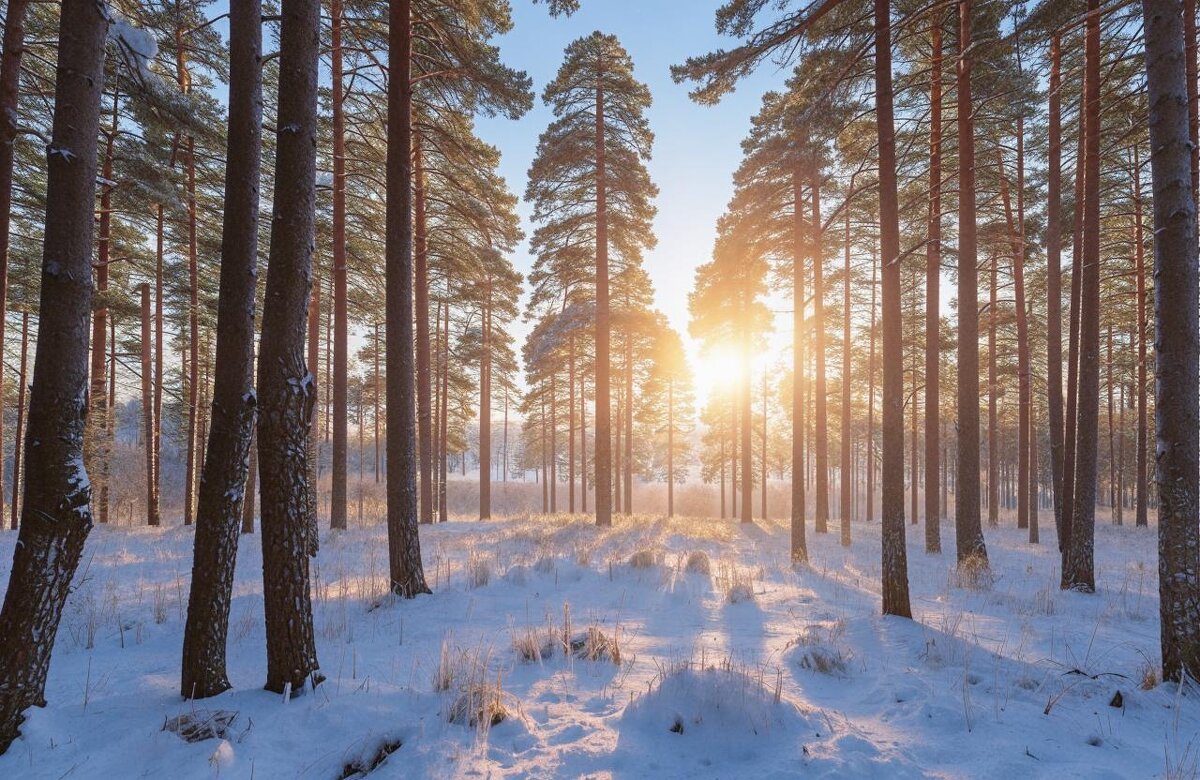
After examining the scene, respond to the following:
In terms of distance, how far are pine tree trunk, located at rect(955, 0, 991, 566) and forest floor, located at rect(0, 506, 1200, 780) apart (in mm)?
2579

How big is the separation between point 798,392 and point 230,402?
11.5 meters

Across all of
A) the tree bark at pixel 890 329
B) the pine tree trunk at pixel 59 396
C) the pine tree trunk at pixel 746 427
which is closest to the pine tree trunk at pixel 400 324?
the pine tree trunk at pixel 59 396

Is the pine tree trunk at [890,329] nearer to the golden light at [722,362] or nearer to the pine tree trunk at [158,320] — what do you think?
the golden light at [722,362]

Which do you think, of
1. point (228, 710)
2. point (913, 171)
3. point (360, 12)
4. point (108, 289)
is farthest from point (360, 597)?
point (913, 171)

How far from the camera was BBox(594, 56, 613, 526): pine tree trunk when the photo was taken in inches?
571

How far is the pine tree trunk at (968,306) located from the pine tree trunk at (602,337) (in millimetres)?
8267

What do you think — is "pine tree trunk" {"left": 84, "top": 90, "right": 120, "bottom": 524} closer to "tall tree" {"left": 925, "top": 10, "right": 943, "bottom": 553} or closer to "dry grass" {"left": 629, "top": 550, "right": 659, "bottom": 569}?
"dry grass" {"left": 629, "top": 550, "right": 659, "bottom": 569}

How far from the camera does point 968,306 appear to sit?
30.8ft

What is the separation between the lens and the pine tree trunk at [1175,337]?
4254mm

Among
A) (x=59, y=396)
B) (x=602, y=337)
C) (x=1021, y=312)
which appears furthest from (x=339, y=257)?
(x=1021, y=312)

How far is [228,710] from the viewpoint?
10.7 ft

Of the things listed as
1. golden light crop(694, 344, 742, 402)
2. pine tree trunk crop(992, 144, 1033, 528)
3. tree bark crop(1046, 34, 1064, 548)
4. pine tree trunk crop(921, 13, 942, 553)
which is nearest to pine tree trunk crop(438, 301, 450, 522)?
golden light crop(694, 344, 742, 402)

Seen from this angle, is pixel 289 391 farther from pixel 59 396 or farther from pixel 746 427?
pixel 746 427

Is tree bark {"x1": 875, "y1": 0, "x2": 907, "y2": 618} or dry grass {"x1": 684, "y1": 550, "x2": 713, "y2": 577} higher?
tree bark {"x1": 875, "y1": 0, "x2": 907, "y2": 618}
